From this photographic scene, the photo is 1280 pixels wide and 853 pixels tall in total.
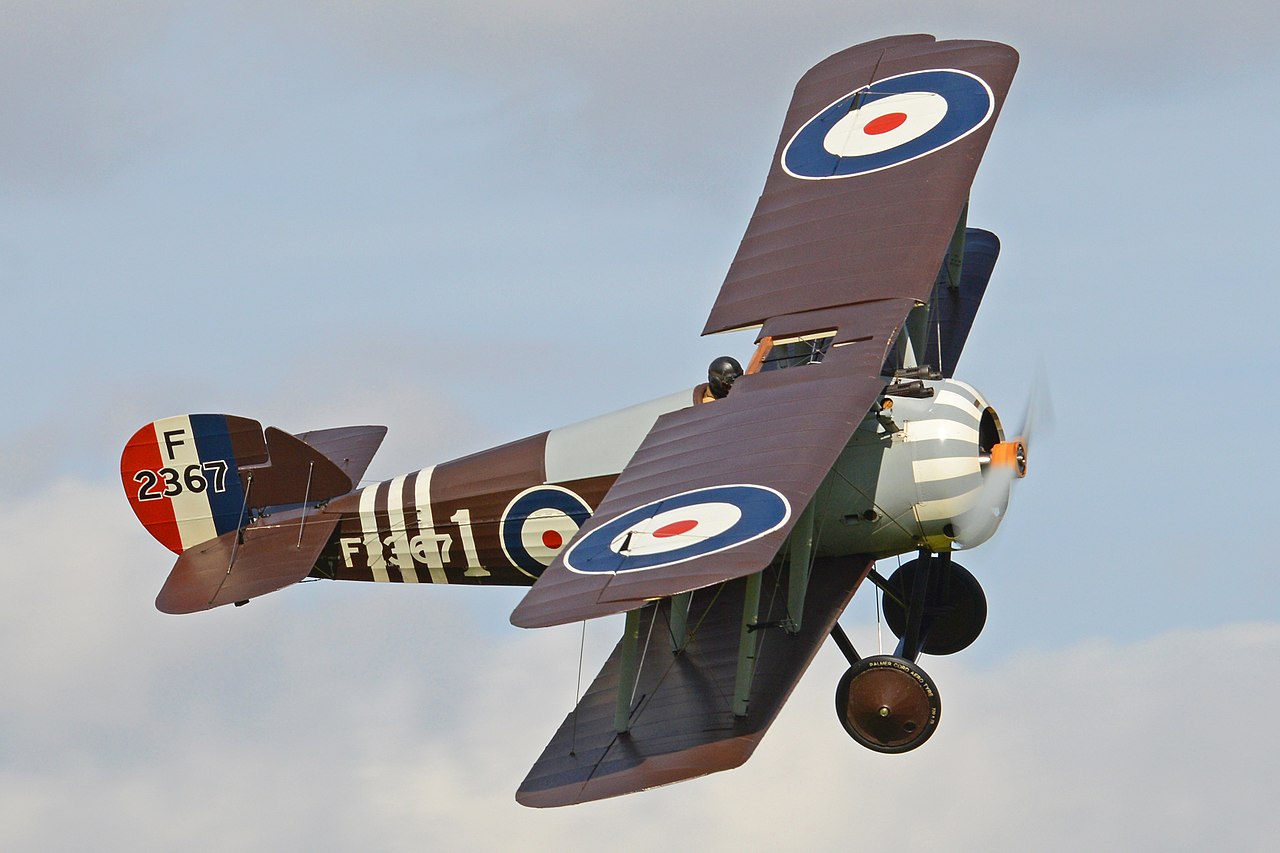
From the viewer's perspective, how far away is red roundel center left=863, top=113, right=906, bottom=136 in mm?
18078

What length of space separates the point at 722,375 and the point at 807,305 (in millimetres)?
922

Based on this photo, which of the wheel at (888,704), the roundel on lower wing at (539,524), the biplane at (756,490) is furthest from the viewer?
the roundel on lower wing at (539,524)

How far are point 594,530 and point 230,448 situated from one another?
5.08 metres

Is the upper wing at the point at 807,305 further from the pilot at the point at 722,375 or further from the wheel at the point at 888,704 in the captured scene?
the wheel at the point at 888,704

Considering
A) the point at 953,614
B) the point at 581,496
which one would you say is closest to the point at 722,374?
the point at 581,496

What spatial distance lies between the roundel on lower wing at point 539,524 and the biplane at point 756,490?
2 cm

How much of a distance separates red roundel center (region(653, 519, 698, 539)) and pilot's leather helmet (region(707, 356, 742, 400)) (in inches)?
89.0

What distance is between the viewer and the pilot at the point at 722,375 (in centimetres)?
1565

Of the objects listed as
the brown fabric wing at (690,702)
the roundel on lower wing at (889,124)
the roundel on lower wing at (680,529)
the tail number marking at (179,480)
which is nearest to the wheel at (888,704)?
the brown fabric wing at (690,702)

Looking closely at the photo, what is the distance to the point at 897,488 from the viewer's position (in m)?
15.4

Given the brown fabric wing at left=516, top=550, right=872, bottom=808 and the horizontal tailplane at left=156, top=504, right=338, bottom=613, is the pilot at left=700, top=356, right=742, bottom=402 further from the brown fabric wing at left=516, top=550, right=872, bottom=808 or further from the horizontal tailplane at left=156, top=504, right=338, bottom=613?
the horizontal tailplane at left=156, top=504, right=338, bottom=613

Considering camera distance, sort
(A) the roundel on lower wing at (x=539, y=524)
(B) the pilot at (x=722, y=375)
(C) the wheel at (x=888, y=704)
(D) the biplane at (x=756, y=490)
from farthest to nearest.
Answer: (A) the roundel on lower wing at (x=539, y=524)
(B) the pilot at (x=722, y=375)
(C) the wheel at (x=888, y=704)
(D) the biplane at (x=756, y=490)

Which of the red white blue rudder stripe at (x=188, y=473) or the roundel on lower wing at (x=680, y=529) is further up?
the roundel on lower wing at (x=680, y=529)

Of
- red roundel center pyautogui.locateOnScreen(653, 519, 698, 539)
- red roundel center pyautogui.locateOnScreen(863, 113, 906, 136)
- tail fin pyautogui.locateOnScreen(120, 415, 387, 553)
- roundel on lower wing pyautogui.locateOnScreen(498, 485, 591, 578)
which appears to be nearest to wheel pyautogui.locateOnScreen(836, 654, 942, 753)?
red roundel center pyautogui.locateOnScreen(653, 519, 698, 539)
